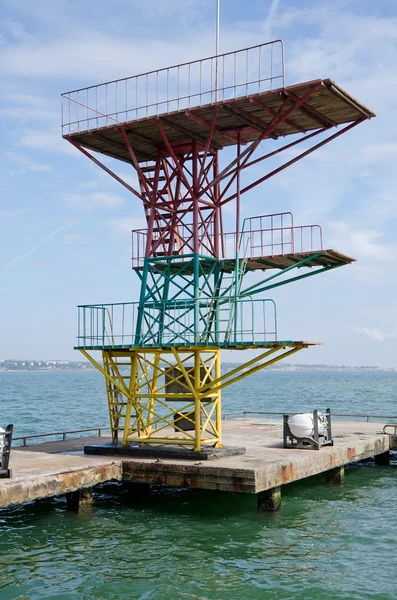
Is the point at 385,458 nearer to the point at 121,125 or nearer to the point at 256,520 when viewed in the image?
the point at 256,520

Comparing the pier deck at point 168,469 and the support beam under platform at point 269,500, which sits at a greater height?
the pier deck at point 168,469

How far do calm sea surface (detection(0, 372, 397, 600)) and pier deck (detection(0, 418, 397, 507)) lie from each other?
1.13 m

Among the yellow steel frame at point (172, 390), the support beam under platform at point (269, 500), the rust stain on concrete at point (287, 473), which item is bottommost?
the support beam under platform at point (269, 500)

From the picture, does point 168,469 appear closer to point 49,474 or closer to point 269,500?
point 269,500

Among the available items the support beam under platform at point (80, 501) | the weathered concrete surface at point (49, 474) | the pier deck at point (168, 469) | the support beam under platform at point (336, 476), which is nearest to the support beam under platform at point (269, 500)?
the pier deck at point (168, 469)

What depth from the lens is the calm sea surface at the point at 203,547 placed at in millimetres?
15047

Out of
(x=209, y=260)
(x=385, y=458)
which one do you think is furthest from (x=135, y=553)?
(x=385, y=458)

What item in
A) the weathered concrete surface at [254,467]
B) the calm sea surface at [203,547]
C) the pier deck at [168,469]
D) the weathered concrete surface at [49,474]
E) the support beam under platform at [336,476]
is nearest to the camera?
the calm sea surface at [203,547]

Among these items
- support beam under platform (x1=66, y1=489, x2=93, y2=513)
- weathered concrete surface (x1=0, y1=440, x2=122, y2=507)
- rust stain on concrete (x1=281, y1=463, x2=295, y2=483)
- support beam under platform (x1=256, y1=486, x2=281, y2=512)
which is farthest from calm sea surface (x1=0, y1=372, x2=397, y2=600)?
weathered concrete surface (x1=0, y1=440, x2=122, y2=507)

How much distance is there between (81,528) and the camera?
63.4 ft

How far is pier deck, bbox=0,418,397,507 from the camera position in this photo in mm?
18250

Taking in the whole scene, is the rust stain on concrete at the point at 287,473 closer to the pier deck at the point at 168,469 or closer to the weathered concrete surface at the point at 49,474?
the pier deck at the point at 168,469

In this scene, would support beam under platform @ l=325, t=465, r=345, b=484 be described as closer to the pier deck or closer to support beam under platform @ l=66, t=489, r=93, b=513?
the pier deck

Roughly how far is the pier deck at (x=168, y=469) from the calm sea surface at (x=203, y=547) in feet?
3.70
